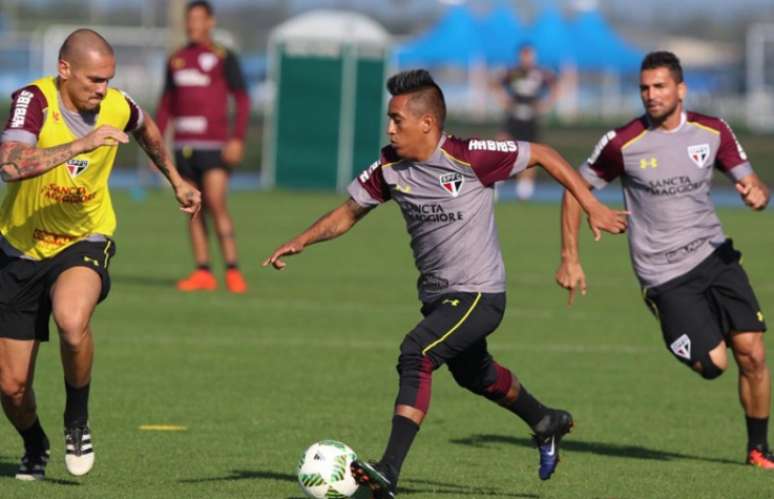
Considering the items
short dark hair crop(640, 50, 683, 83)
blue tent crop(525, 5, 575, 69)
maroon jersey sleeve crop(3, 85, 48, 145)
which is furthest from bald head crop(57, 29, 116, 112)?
blue tent crop(525, 5, 575, 69)

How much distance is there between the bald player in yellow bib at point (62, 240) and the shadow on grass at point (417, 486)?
73cm

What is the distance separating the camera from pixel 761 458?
911 centimetres

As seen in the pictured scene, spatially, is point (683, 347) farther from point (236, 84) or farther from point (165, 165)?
point (236, 84)

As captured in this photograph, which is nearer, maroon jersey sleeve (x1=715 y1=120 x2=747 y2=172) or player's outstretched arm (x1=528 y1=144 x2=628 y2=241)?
player's outstretched arm (x1=528 y1=144 x2=628 y2=241)

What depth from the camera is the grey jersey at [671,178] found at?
30.7 feet

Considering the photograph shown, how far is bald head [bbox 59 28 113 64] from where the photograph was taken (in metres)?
7.84

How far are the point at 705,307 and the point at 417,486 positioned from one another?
2.11 metres

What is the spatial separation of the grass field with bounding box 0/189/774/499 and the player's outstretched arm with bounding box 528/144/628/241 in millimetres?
1332

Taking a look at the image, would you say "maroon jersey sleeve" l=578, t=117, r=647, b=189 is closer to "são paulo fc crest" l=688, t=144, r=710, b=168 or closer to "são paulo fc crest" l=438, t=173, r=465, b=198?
"são paulo fc crest" l=688, t=144, r=710, b=168

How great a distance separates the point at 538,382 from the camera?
11.8 metres

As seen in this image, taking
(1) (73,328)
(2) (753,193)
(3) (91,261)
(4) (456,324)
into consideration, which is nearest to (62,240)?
(3) (91,261)

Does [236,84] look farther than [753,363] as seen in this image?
Yes

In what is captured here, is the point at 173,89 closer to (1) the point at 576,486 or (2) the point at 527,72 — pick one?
(1) the point at 576,486

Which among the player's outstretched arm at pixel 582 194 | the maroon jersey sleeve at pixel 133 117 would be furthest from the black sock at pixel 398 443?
the maroon jersey sleeve at pixel 133 117
